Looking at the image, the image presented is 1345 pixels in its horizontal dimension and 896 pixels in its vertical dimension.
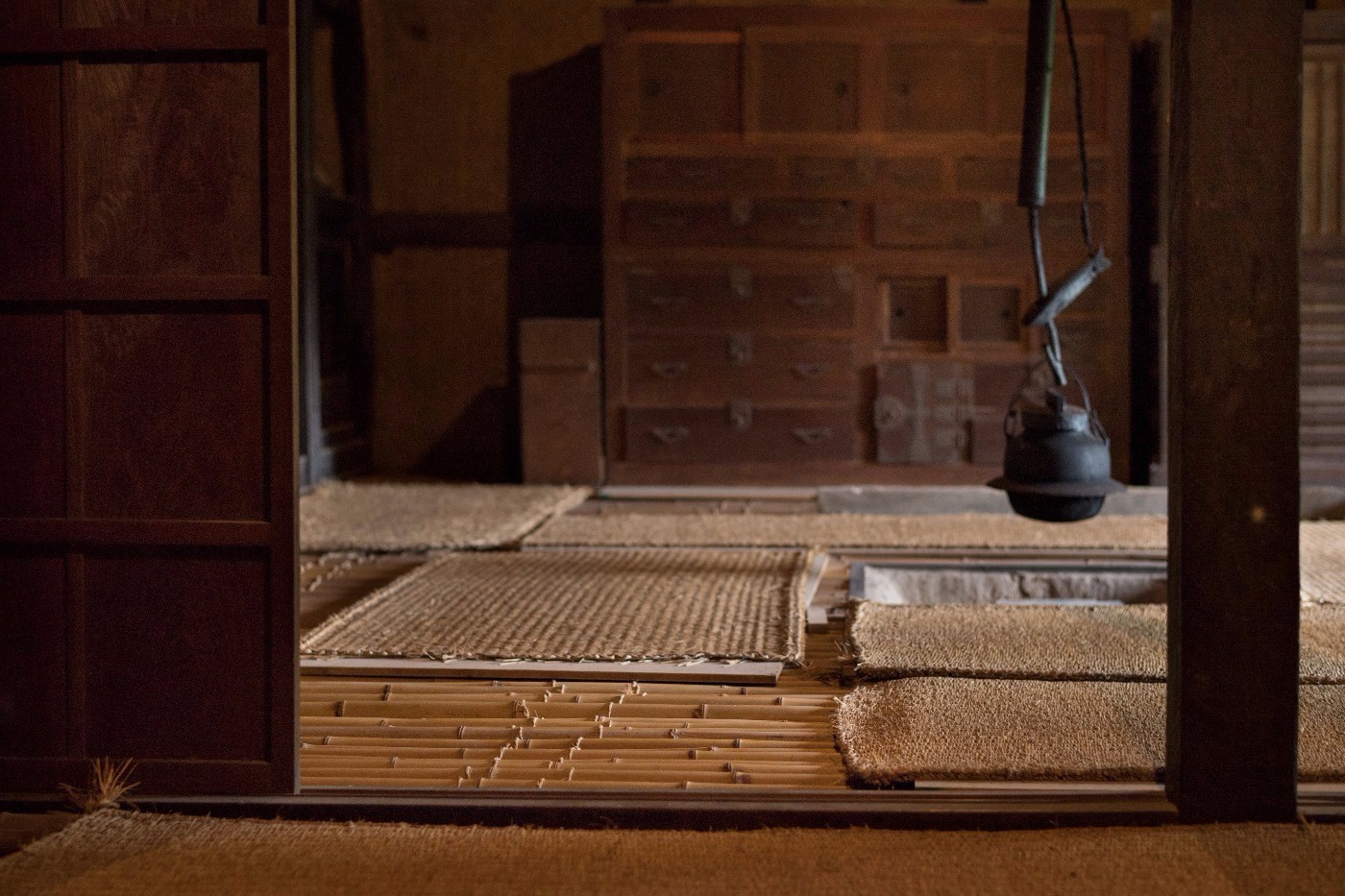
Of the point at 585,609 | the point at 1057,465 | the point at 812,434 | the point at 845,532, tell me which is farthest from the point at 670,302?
the point at 1057,465

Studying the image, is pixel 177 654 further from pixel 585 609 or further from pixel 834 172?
pixel 834 172

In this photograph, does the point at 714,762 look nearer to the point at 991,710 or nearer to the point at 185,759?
the point at 991,710

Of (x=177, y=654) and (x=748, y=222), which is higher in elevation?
(x=748, y=222)

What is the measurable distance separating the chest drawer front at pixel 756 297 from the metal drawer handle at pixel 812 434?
396mm

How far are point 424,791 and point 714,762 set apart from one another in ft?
1.35

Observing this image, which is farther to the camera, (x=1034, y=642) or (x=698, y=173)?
(x=698, y=173)

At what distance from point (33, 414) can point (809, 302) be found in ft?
12.9

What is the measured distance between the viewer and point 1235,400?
5.48 ft

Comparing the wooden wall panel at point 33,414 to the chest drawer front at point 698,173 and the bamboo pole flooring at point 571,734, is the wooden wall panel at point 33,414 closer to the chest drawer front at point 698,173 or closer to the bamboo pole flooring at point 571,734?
the bamboo pole flooring at point 571,734

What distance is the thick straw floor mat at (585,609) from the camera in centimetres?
255

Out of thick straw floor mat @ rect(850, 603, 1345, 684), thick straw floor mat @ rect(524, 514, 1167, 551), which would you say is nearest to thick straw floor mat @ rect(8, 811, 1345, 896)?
thick straw floor mat @ rect(850, 603, 1345, 684)

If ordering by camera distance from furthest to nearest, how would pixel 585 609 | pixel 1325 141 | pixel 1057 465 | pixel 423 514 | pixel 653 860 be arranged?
1. pixel 1325 141
2. pixel 423 514
3. pixel 585 609
4. pixel 1057 465
5. pixel 653 860

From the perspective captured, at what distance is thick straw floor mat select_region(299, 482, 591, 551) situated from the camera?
12.8ft

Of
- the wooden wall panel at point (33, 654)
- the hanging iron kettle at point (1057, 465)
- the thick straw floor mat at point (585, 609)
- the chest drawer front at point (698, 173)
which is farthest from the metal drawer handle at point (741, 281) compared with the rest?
the wooden wall panel at point (33, 654)
